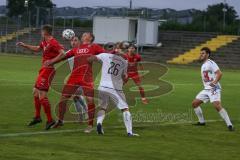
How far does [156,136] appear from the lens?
42.5 feet

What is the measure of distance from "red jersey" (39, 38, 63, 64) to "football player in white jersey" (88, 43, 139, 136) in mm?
1090

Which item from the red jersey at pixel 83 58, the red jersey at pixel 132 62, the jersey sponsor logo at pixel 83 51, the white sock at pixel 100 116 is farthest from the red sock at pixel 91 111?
the red jersey at pixel 132 62

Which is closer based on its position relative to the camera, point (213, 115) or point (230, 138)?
point (230, 138)

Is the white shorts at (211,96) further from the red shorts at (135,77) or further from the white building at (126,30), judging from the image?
the white building at (126,30)

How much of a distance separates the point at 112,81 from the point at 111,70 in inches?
8.4

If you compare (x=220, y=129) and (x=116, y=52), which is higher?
(x=116, y=52)

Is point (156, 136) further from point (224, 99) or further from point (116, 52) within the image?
point (224, 99)

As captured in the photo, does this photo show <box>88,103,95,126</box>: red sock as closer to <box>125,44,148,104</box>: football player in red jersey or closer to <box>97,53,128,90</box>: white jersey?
<box>97,53,128,90</box>: white jersey

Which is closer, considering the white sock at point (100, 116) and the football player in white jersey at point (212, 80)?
the white sock at point (100, 116)

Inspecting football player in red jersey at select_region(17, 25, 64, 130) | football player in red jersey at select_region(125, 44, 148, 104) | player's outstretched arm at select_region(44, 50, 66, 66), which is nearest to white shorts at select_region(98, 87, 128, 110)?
player's outstretched arm at select_region(44, 50, 66, 66)

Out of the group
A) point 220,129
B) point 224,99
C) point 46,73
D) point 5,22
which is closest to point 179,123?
point 220,129

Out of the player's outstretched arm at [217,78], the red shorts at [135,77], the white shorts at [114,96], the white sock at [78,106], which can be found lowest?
the white sock at [78,106]

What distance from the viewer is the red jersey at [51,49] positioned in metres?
13.6

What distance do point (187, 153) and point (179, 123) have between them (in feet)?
14.9
